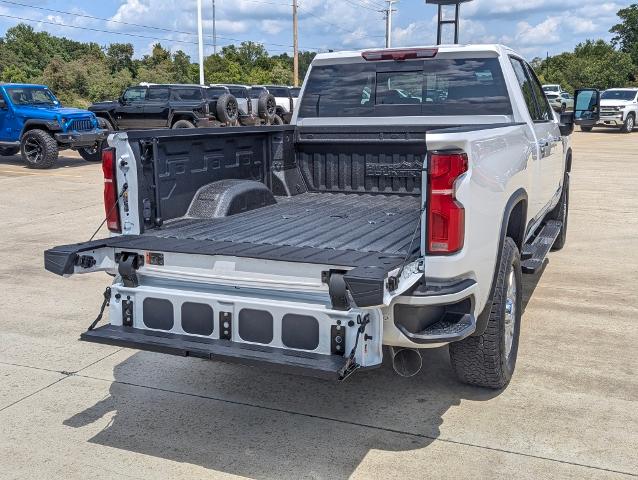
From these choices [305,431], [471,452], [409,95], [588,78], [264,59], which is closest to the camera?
[471,452]

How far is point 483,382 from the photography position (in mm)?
4215

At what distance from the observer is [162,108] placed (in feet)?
63.6

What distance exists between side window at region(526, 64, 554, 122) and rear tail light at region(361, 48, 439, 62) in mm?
1078

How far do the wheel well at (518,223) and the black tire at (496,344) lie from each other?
273mm

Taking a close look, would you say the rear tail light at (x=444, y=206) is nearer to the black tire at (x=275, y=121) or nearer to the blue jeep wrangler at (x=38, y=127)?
the black tire at (x=275, y=121)

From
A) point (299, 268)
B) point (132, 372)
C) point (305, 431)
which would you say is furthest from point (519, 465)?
point (132, 372)

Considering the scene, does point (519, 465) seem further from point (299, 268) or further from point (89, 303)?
point (89, 303)

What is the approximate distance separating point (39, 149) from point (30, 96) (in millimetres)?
1689

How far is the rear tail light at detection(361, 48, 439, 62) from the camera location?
5402 millimetres

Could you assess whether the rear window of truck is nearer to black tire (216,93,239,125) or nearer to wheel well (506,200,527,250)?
wheel well (506,200,527,250)

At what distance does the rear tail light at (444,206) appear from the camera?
330cm

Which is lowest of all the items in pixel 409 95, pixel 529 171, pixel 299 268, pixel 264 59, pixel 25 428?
pixel 25 428

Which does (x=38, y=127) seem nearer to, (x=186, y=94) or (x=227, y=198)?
(x=186, y=94)

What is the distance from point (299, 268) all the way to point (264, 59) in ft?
207
